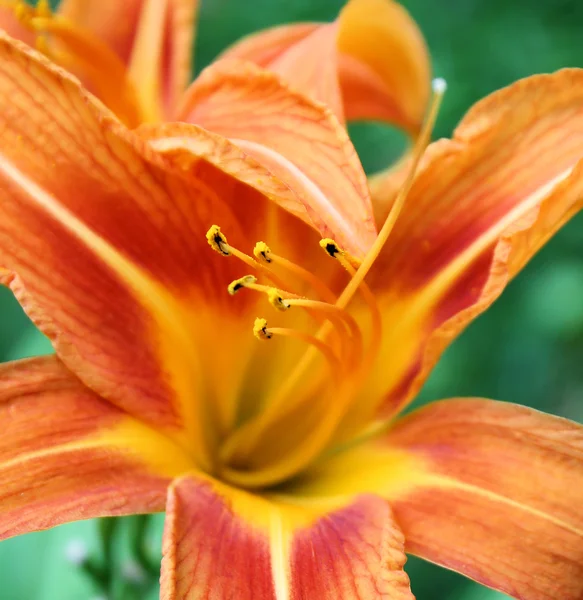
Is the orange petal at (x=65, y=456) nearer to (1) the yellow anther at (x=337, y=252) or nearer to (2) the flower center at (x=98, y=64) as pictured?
(1) the yellow anther at (x=337, y=252)

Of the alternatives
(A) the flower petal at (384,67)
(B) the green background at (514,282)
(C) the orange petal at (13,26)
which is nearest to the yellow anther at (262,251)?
(A) the flower petal at (384,67)

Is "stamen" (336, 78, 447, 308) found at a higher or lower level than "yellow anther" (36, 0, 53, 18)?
lower

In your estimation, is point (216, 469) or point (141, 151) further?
point (216, 469)

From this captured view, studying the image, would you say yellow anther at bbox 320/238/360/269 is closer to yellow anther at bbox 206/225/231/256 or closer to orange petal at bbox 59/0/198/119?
yellow anther at bbox 206/225/231/256

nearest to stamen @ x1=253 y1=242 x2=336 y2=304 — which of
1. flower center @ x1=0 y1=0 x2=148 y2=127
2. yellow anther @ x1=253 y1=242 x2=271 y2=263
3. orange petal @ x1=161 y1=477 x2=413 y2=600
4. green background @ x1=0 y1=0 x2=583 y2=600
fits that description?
yellow anther @ x1=253 y1=242 x2=271 y2=263

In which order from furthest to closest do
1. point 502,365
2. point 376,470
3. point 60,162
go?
1. point 502,365
2. point 376,470
3. point 60,162

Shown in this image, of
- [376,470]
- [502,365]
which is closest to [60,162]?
[376,470]

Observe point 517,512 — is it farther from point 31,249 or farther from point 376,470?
point 31,249
